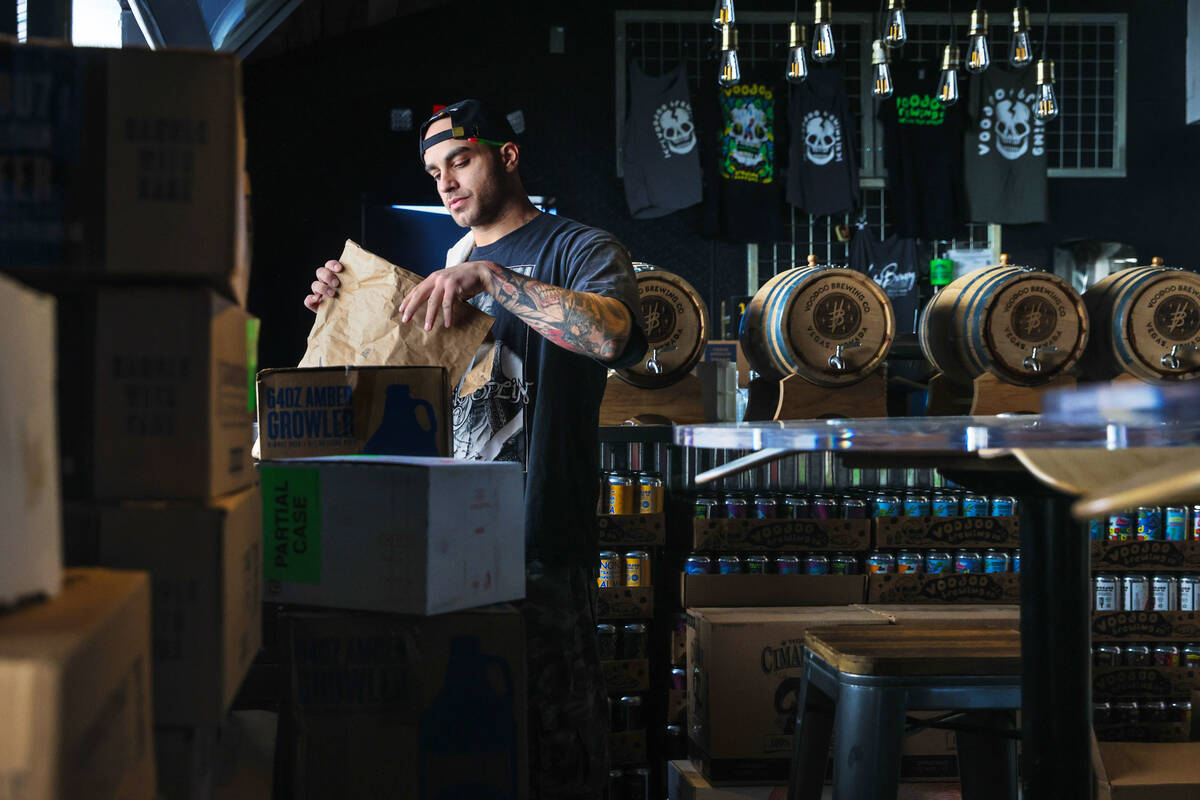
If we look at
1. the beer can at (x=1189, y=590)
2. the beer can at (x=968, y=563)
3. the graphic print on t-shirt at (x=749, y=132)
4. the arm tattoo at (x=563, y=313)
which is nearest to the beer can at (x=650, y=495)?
the beer can at (x=968, y=563)

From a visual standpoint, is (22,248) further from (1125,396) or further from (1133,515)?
(1133,515)

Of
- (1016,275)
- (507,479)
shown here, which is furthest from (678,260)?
(507,479)

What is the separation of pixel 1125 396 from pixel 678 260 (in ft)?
16.3

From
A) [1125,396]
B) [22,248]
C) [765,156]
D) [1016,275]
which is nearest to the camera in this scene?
[22,248]

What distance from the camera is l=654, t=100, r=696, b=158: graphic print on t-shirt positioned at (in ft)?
24.3

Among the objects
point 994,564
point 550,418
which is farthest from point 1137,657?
point 550,418

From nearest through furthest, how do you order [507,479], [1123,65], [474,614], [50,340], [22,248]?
[50,340] < [22,248] < [474,614] < [507,479] < [1123,65]

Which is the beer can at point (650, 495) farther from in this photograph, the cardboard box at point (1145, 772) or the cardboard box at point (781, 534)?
the cardboard box at point (1145, 772)

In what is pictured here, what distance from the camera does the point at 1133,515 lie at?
12.2 ft

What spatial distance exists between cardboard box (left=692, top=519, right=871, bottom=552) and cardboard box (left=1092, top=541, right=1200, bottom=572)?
822mm

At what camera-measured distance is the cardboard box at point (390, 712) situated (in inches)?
61.8

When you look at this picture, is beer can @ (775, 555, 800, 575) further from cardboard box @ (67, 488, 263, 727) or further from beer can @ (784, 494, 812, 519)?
cardboard box @ (67, 488, 263, 727)

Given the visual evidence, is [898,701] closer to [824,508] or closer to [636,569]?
[636,569]

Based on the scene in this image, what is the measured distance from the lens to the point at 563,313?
215 cm
